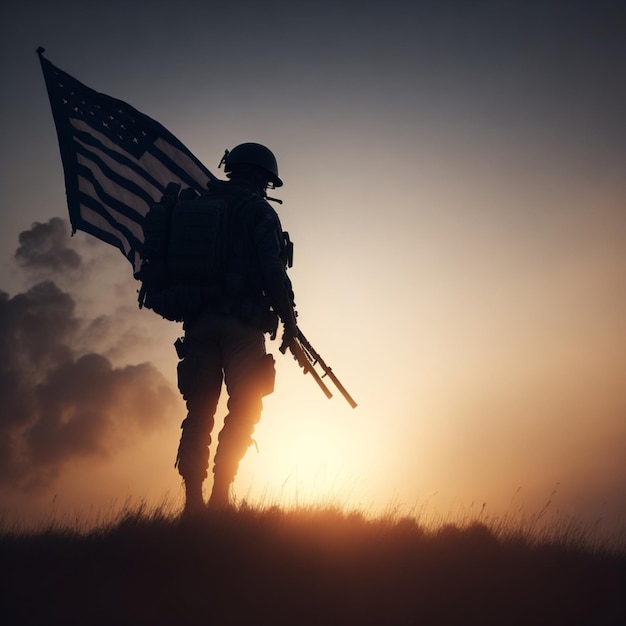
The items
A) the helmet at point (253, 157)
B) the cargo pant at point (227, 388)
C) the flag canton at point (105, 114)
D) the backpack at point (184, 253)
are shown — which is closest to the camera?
the backpack at point (184, 253)

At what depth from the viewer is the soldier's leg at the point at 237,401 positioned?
7.93m

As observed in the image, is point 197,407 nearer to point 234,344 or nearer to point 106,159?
point 234,344

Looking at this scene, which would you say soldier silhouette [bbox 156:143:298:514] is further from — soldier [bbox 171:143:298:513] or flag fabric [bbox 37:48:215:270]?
flag fabric [bbox 37:48:215:270]

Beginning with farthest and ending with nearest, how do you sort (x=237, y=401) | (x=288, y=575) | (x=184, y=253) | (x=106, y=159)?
(x=106, y=159) < (x=237, y=401) < (x=184, y=253) < (x=288, y=575)

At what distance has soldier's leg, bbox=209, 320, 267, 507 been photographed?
793cm

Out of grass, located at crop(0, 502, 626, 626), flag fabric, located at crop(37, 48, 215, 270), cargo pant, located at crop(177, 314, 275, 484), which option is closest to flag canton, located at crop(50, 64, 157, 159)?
flag fabric, located at crop(37, 48, 215, 270)

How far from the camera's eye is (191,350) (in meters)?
8.24

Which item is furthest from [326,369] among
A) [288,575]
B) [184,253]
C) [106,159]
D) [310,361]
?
[106,159]

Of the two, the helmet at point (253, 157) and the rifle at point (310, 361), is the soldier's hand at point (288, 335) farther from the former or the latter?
the helmet at point (253, 157)

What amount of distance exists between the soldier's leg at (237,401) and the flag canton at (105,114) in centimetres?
448

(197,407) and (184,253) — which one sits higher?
(184,253)

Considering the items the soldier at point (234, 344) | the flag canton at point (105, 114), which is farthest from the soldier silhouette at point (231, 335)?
the flag canton at point (105, 114)

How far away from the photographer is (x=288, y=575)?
19.7 feet

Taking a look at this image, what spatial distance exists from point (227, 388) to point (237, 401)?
196 mm
